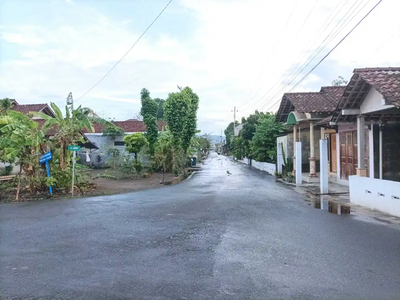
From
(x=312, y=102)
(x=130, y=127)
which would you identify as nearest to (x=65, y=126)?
(x=312, y=102)

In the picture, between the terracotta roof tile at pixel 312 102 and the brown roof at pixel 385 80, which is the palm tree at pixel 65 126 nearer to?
the terracotta roof tile at pixel 312 102

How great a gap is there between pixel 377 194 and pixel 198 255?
23.6ft

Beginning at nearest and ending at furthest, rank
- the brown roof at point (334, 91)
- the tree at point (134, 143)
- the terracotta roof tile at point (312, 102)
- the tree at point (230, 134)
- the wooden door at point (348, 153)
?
the wooden door at point (348, 153) < the terracotta roof tile at point (312, 102) < the brown roof at point (334, 91) < the tree at point (134, 143) < the tree at point (230, 134)

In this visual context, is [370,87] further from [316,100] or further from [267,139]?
[267,139]

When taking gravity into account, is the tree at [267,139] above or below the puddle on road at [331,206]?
above

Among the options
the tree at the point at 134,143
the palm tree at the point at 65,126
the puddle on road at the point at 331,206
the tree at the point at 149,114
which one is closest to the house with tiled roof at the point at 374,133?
the puddle on road at the point at 331,206

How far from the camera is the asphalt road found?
514 centimetres

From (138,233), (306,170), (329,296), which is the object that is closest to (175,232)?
(138,233)

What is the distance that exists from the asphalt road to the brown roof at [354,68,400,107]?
359cm

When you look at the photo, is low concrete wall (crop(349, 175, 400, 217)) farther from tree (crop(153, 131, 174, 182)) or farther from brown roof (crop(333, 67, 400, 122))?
tree (crop(153, 131, 174, 182))

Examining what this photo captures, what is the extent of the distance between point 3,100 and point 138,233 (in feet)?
62.9

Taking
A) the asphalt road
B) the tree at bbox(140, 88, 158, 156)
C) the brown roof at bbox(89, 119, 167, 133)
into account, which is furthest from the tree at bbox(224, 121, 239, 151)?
the asphalt road

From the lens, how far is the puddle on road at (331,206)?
11470mm

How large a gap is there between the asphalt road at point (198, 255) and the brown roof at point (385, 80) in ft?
11.8
